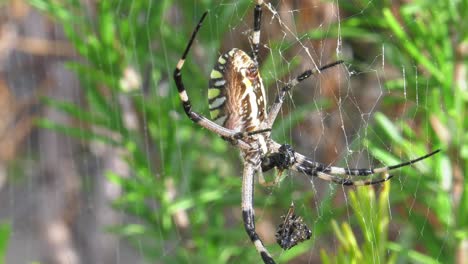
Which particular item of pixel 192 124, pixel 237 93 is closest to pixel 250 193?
pixel 192 124

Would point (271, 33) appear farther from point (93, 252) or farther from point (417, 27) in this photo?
point (93, 252)

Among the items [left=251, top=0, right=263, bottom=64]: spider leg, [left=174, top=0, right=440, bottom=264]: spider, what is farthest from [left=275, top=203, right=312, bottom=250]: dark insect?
[left=251, top=0, right=263, bottom=64]: spider leg

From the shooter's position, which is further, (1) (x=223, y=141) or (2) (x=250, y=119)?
(1) (x=223, y=141)

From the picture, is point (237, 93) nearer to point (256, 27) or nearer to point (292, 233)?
point (256, 27)

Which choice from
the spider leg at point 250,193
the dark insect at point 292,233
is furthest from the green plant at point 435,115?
the spider leg at point 250,193

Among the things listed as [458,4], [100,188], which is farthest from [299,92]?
[100,188]

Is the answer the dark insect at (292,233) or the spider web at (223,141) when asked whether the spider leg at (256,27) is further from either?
the dark insect at (292,233)

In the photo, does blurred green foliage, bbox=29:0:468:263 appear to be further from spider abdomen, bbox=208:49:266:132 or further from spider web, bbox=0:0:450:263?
spider abdomen, bbox=208:49:266:132

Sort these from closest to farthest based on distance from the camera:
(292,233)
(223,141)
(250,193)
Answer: (292,233)
(250,193)
(223,141)
